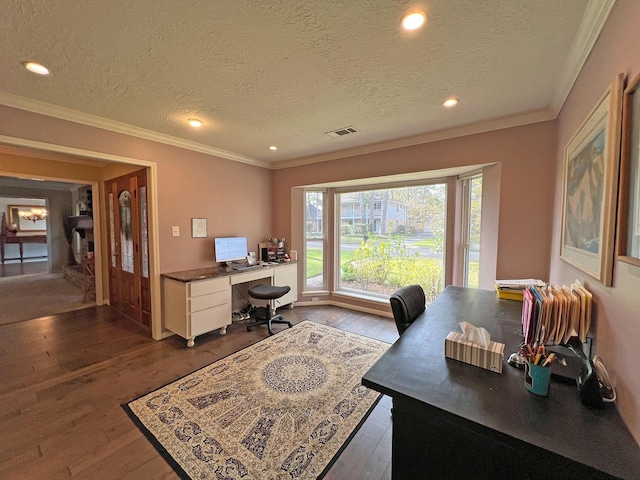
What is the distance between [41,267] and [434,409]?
11190 millimetres

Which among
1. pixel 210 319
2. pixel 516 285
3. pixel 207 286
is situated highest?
pixel 516 285

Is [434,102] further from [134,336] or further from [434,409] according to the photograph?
[134,336]

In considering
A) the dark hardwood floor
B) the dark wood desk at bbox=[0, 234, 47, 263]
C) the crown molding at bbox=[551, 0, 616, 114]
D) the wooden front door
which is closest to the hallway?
the dark hardwood floor

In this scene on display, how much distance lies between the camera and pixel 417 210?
3760 millimetres

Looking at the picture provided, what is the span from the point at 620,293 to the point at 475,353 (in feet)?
1.75

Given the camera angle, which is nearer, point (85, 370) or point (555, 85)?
point (555, 85)

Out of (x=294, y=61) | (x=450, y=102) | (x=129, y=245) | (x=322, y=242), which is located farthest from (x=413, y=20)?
(x=129, y=245)

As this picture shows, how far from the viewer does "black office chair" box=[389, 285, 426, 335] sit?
170 cm

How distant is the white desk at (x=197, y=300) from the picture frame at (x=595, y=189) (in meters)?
3.24

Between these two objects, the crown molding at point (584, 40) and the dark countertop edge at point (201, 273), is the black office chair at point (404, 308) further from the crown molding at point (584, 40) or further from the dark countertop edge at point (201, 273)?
the dark countertop edge at point (201, 273)

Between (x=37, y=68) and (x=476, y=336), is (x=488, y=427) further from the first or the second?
(x=37, y=68)

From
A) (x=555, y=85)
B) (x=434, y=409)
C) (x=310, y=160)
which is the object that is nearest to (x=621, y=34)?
(x=555, y=85)

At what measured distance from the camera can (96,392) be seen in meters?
2.11

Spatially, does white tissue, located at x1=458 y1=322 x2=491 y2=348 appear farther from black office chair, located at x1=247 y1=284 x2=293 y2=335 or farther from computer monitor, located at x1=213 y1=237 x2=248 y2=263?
computer monitor, located at x1=213 y1=237 x2=248 y2=263
